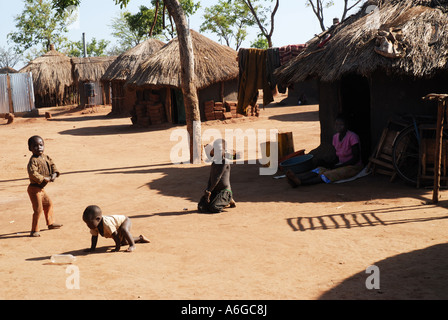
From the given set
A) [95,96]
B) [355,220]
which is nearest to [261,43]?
[95,96]

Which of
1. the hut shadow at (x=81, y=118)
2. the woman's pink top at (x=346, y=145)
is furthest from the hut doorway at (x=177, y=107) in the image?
the woman's pink top at (x=346, y=145)

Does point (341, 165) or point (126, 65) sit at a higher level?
point (126, 65)

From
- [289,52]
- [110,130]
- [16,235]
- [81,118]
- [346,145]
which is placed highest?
[289,52]

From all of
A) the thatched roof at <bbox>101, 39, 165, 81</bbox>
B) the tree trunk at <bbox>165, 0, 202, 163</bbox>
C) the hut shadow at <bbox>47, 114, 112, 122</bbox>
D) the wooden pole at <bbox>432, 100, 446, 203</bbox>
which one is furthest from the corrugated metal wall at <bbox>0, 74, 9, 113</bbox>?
the wooden pole at <bbox>432, 100, 446, 203</bbox>

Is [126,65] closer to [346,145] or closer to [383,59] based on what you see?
[346,145]

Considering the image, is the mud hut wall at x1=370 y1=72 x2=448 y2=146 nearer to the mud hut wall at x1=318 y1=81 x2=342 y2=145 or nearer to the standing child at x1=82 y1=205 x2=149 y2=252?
the mud hut wall at x1=318 y1=81 x2=342 y2=145

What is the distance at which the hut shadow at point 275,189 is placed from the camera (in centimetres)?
775

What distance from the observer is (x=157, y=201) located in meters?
8.26

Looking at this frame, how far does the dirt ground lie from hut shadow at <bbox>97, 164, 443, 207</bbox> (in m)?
0.02

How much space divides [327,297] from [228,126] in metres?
14.1

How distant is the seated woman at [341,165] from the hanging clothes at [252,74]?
8.83 feet

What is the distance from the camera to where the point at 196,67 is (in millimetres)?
18000

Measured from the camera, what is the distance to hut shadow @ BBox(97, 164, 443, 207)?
7746 millimetres

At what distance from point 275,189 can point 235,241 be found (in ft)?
9.66
